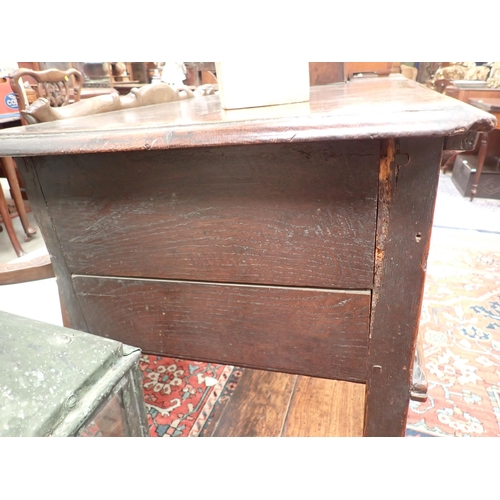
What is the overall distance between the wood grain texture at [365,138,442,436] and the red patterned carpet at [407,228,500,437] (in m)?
0.47

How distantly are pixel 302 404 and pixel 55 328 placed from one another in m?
0.67

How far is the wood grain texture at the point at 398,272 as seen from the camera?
1.23ft

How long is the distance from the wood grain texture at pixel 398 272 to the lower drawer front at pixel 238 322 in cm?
2

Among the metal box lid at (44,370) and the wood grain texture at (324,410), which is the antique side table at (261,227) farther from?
the wood grain texture at (324,410)

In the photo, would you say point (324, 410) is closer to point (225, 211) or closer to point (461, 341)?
point (461, 341)

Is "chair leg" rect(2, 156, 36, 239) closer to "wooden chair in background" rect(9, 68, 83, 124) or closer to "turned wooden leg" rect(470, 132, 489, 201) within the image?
"wooden chair in background" rect(9, 68, 83, 124)

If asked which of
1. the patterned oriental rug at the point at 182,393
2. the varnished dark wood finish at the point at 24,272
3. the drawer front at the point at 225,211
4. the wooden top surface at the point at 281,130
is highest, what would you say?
the wooden top surface at the point at 281,130

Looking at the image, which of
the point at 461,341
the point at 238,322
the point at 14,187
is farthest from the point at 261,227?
the point at 14,187

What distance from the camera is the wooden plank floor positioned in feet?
2.89

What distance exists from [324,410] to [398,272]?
63 centimetres

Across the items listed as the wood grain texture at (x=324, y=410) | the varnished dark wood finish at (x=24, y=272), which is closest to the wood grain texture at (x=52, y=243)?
the varnished dark wood finish at (x=24, y=272)

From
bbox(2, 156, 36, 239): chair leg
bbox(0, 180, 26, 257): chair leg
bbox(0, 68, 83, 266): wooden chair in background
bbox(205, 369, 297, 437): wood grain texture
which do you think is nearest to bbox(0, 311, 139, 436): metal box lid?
bbox(205, 369, 297, 437): wood grain texture

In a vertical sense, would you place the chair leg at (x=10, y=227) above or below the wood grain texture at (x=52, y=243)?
below
